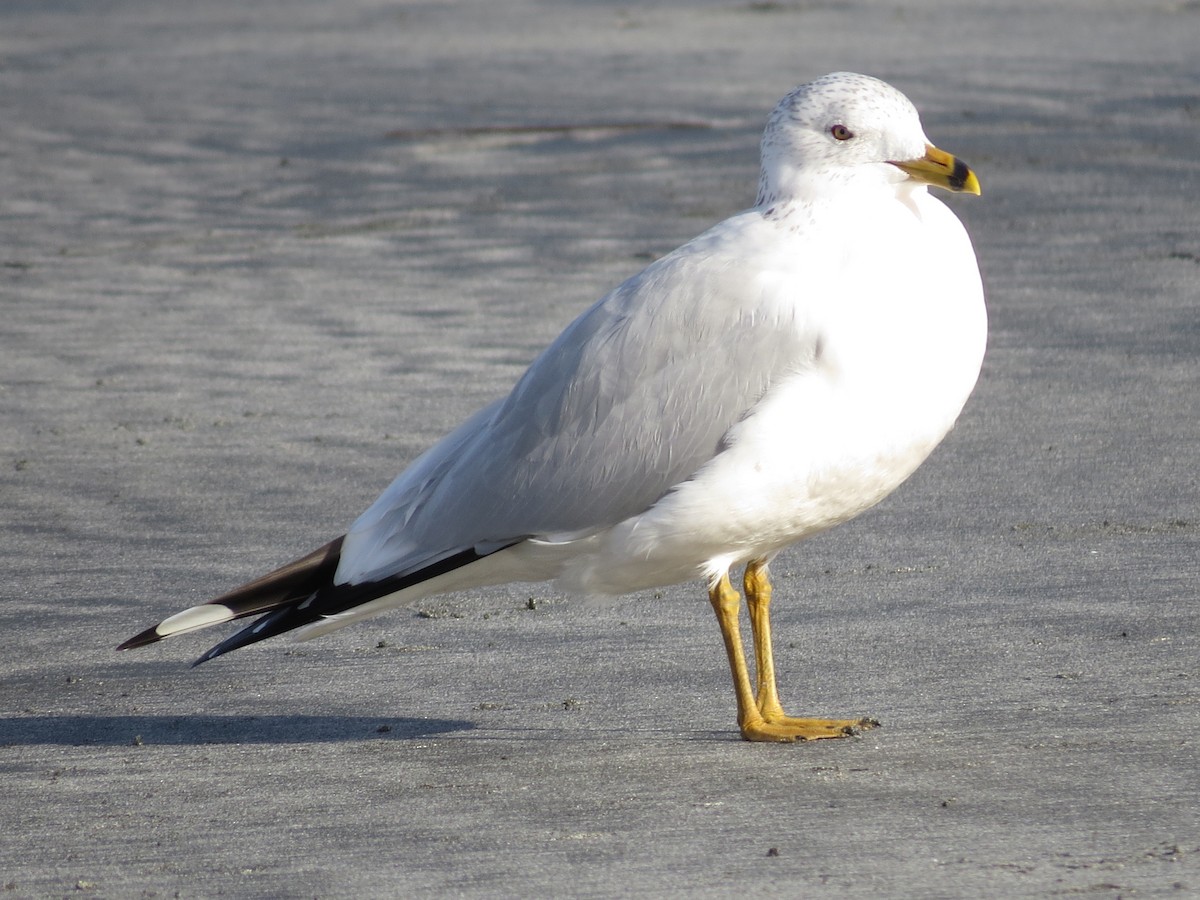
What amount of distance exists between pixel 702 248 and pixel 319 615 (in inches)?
47.4

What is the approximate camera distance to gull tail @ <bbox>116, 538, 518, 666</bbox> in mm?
4242

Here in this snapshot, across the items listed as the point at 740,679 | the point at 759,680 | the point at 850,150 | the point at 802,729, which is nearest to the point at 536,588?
the point at 759,680

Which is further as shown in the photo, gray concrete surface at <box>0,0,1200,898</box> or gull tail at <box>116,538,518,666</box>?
gull tail at <box>116,538,518,666</box>

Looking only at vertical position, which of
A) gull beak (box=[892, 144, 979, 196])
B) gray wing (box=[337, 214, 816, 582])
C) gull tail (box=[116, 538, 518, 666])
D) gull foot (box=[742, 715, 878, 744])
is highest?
gull beak (box=[892, 144, 979, 196])

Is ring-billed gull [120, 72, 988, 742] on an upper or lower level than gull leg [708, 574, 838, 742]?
upper

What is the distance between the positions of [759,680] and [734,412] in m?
0.71

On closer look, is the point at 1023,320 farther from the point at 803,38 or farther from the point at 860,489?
the point at 803,38

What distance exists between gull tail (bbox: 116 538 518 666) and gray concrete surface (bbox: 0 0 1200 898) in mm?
280

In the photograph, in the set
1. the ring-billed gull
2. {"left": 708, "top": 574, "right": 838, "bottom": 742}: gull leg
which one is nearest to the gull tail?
the ring-billed gull

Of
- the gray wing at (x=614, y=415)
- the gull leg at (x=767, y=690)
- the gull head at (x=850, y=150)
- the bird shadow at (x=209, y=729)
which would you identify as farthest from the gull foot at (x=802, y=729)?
the gull head at (x=850, y=150)

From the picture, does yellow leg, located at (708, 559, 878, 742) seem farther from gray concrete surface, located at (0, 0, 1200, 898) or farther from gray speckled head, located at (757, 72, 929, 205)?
gray speckled head, located at (757, 72, 929, 205)

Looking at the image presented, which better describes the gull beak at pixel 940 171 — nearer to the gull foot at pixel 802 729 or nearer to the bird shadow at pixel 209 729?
the gull foot at pixel 802 729

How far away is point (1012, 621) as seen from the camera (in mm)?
4910

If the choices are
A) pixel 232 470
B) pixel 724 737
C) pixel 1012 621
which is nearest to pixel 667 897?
pixel 724 737
